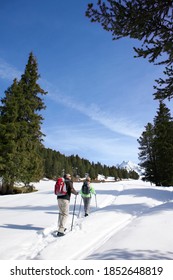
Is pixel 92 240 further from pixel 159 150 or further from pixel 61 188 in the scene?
pixel 159 150

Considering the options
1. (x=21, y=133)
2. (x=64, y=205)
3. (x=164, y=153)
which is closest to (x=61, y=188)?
(x=64, y=205)

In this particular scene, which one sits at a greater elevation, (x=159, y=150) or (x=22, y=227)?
(x=159, y=150)

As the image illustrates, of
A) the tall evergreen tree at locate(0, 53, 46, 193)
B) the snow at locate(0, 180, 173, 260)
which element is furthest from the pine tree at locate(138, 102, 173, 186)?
the snow at locate(0, 180, 173, 260)

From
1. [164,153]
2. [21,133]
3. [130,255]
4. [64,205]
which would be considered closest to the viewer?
[130,255]

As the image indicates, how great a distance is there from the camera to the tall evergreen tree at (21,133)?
82.8ft

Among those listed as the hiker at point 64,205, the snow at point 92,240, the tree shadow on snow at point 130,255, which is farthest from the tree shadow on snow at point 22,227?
the tree shadow on snow at point 130,255

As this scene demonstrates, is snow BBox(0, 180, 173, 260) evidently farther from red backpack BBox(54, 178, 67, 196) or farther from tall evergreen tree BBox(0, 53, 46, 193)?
tall evergreen tree BBox(0, 53, 46, 193)

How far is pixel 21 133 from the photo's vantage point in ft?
88.5

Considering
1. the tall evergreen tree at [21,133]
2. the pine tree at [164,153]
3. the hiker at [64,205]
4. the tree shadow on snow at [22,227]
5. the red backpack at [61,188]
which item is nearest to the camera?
the hiker at [64,205]

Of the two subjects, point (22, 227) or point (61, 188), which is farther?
point (22, 227)

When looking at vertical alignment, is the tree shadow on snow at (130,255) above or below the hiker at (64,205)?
below

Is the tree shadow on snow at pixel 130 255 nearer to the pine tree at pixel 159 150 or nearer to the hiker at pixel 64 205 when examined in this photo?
the hiker at pixel 64 205

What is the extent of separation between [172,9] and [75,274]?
8.74 meters

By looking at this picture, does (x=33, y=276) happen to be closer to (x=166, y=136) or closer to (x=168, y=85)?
(x=168, y=85)
